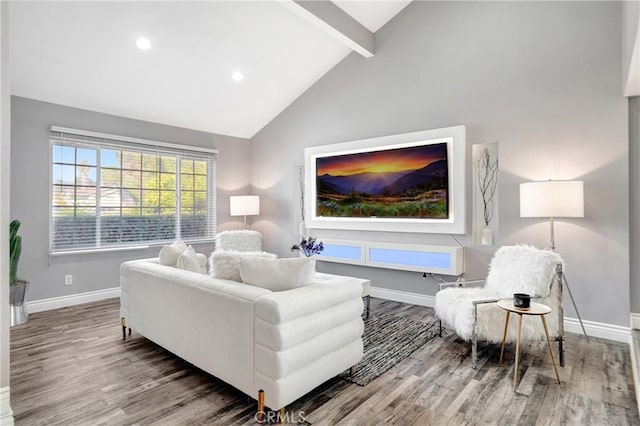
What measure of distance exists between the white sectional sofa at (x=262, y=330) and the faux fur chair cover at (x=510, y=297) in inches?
38.8

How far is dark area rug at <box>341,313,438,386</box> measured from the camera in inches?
104

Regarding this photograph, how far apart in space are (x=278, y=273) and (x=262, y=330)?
0.40 meters

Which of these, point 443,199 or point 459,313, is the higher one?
point 443,199

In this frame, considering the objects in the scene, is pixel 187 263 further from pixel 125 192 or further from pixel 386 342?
pixel 125 192

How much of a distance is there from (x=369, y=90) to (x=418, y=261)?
2470 millimetres

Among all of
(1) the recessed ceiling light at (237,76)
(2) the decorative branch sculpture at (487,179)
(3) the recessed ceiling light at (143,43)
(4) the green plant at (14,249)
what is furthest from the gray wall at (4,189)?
(2) the decorative branch sculpture at (487,179)

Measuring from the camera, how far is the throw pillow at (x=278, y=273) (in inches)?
88.4

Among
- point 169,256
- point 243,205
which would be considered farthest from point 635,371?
point 243,205

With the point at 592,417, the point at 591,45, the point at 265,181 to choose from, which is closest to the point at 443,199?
the point at 591,45

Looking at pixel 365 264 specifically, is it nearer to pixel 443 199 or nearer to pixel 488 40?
pixel 443 199

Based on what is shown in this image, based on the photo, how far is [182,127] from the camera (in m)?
5.54

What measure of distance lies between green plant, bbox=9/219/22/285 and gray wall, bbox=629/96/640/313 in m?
6.05

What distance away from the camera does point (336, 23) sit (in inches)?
162

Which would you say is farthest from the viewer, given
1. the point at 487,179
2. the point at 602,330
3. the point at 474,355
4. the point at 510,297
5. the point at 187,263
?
the point at 487,179
